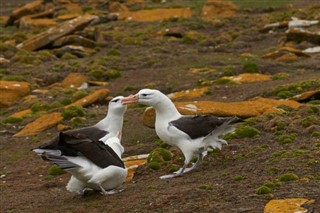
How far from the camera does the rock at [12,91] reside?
29.0 metres

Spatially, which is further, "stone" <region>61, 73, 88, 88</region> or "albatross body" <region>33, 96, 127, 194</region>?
"stone" <region>61, 73, 88, 88</region>

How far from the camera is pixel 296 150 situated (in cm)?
1539

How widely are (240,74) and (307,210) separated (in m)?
18.1

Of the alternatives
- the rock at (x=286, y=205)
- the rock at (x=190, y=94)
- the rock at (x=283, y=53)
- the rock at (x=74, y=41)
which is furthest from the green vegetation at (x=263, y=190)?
the rock at (x=74, y=41)

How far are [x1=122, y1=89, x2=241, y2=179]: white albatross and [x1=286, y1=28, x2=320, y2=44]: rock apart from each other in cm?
2086

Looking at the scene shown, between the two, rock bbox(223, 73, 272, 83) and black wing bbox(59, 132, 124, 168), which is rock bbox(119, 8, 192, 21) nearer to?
rock bbox(223, 73, 272, 83)

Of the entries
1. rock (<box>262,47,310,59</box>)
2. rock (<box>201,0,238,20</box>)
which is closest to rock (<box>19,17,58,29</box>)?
rock (<box>201,0,238,20</box>)

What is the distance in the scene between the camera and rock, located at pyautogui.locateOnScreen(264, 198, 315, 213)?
1151 cm

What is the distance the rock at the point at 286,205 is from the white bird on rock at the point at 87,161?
10.7ft

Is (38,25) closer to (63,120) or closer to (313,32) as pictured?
(313,32)

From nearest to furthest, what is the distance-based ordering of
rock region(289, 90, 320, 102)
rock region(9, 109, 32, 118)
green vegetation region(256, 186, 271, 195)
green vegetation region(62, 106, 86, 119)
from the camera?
green vegetation region(256, 186, 271, 195)
rock region(289, 90, 320, 102)
green vegetation region(62, 106, 86, 119)
rock region(9, 109, 32, 118)

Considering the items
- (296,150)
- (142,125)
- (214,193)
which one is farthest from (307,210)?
(142,125)

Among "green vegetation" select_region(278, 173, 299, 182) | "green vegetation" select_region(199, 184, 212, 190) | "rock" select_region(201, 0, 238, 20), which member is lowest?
"rock" select_region(201, 0, 238, 20)

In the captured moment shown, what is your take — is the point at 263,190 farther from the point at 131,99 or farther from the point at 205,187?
the point at 131,99
